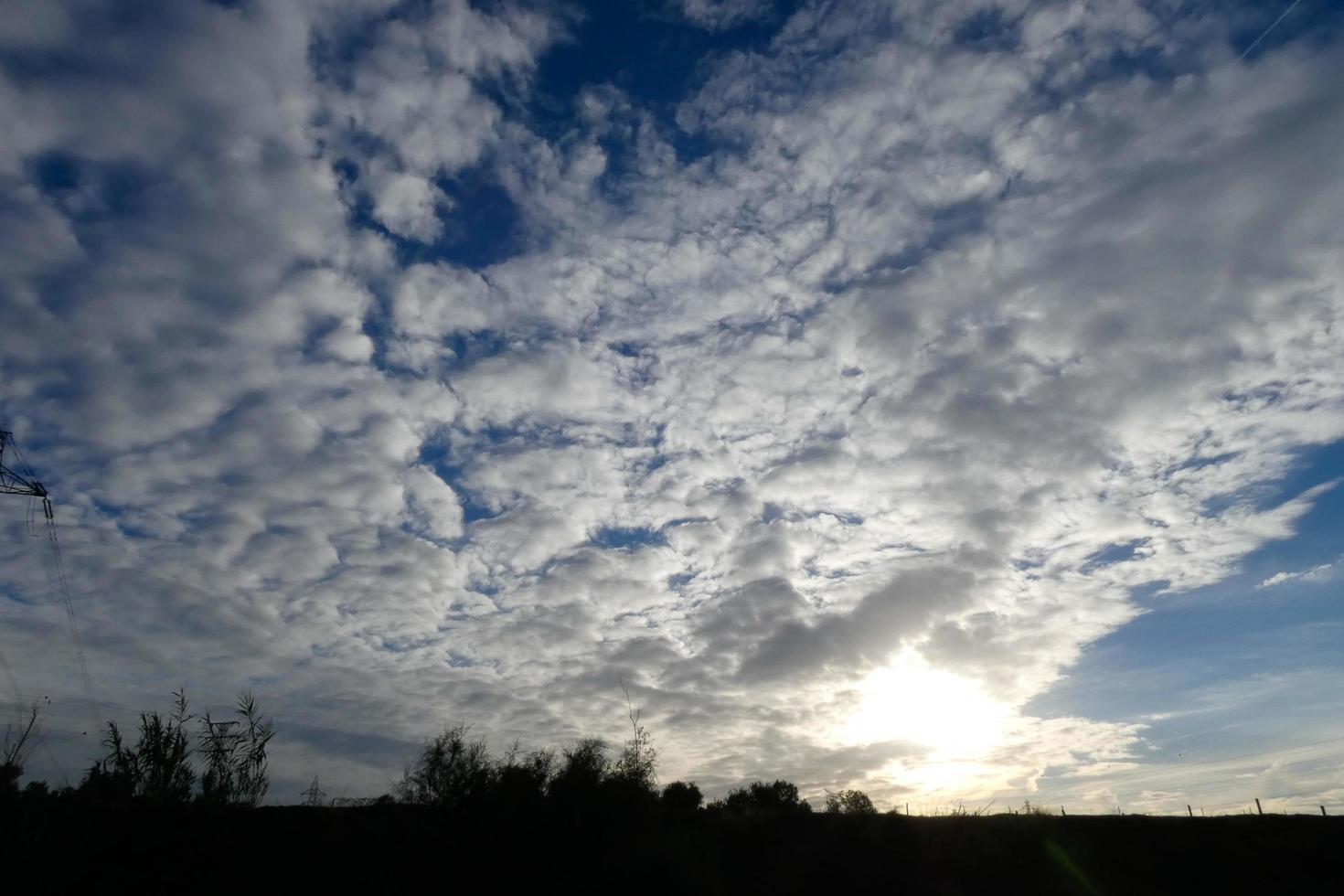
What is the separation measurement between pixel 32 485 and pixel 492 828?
72.1ft

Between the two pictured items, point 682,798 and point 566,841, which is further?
point 682,798

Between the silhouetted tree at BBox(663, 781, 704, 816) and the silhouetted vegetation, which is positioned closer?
the silhouetted vegetation

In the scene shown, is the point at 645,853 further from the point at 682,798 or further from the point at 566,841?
the point at 682,798

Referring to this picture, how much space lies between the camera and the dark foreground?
64.1 feet

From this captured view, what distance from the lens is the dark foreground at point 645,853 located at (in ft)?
64.1

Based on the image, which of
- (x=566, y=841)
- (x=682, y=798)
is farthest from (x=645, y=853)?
(x=682, y=798)

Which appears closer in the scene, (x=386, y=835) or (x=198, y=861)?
(x=198, y=861)

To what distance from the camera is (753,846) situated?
2753 centimetres

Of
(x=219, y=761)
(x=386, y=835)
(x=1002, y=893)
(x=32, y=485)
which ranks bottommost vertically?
(x=1002, y=893)

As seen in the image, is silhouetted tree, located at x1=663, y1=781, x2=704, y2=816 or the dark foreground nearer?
the dark foreground

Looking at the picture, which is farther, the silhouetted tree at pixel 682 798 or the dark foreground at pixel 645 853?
the silhouetted tree at pixel 682 798

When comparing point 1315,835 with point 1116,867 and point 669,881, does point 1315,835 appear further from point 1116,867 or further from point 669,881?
point 669,881

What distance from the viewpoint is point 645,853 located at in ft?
74.8

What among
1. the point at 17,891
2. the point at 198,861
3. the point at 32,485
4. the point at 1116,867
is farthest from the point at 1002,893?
the point at 32,485
